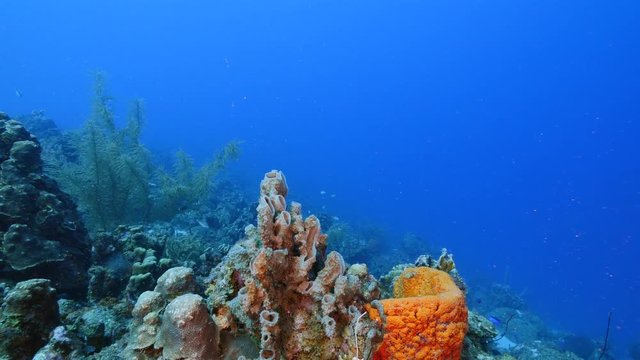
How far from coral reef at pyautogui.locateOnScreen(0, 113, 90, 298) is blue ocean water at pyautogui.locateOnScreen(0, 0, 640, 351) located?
50.5m

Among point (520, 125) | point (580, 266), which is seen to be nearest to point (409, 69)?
point (520, 125)

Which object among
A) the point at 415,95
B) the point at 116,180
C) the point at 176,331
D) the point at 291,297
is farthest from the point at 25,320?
the point at 415,95

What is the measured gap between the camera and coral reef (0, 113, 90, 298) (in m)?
4.06

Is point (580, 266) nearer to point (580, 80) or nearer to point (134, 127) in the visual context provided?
point (134, 127)

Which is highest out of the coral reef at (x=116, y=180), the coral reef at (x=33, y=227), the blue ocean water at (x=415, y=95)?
the blue ocean water at (x=415, y=95)

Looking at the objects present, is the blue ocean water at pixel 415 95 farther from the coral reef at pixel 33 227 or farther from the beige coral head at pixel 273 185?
the beige coral head at pixel 273 185

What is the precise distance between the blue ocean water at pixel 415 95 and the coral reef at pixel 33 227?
166 ft

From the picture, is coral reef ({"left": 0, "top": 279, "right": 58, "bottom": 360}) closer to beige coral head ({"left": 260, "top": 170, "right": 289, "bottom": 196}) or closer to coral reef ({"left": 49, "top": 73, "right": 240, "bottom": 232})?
beige coral head ({"left": 260, "top": 170, "right": 289, "bottom": 196})

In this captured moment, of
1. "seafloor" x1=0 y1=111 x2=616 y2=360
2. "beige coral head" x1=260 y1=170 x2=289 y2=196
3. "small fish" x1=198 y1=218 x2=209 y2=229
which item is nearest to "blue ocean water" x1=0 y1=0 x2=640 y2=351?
"small fish" x1=198 y1=218 x2=209 y2=229

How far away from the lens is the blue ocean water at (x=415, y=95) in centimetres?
7912

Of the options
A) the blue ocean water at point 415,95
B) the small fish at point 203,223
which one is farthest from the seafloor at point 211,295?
the blue ocean water at point 415,95

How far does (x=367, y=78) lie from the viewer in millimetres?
182250

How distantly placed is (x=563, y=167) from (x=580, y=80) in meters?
42.8

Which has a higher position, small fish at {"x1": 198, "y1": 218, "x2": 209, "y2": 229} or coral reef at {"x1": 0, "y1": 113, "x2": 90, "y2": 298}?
small fish at {"x1": 198, "y1": 218, "x2": 209, "y2": 229}
